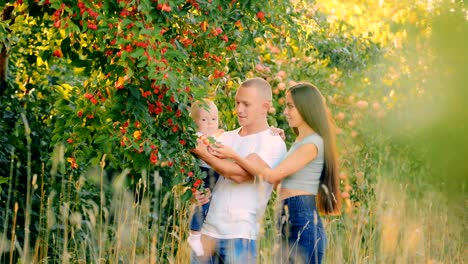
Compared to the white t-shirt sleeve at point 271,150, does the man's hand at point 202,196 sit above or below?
below

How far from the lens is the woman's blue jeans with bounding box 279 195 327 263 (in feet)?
10.8

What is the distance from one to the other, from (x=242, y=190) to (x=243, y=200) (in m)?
0.05

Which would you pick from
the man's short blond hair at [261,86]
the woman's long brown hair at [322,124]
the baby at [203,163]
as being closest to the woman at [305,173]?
the woman's long brown hair at [322,124]

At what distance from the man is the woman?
6 cm

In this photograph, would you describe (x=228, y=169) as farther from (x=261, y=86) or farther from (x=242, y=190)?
(x=261, y=86)

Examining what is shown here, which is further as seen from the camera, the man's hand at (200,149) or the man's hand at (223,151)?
the man's hand at (200,149)

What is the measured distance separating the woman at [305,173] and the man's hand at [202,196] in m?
0.18

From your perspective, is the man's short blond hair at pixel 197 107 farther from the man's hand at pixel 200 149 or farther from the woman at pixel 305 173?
the woman at pixel 305 173

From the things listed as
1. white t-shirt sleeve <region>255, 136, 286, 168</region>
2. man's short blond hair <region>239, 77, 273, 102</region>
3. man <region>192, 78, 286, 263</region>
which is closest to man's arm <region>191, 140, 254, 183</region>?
man <region>192, 78, 286, 263</region>

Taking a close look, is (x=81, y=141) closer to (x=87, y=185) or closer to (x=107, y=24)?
(x=107, y=24)

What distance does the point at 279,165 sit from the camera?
10.8ft

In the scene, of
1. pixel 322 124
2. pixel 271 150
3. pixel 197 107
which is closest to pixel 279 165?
pixel 271 150

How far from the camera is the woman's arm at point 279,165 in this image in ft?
10.5

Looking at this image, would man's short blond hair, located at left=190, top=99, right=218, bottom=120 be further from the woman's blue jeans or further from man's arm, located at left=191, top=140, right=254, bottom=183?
the woman's blue jeans
